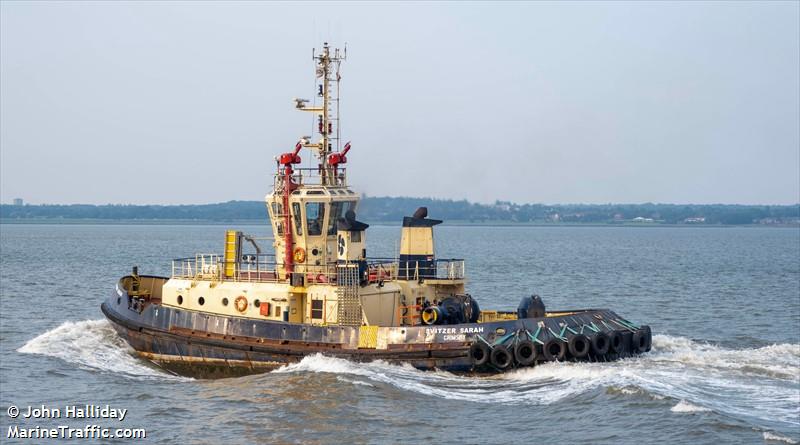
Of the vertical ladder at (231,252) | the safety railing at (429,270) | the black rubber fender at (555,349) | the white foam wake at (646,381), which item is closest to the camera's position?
the white foam wake at (646,381)

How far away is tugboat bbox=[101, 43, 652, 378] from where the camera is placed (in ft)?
78.3

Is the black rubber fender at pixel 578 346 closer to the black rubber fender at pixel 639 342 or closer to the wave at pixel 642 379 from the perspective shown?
the wave at pixel 642 379

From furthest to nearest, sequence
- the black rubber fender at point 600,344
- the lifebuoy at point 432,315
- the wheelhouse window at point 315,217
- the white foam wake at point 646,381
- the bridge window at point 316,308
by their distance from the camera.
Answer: the wheelhouse window at point 315,217 → the bridge window at point 316,308 → the lifebuoy at point 432,315 → the black rubber fender at point 600,344 → the white foam wake at point 646,381

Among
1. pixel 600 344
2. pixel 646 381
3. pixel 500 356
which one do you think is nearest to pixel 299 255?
pixel 500 356

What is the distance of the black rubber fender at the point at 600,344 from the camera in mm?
24047

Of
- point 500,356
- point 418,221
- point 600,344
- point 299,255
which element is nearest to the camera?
point 500,356

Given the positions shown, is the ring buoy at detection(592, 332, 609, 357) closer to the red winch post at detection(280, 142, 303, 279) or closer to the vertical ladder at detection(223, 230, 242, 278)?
the red winch post at detection(280, 142, 303, 279)

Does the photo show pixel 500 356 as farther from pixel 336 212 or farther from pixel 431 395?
pixel 336 212

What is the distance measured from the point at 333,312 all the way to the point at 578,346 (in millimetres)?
5945

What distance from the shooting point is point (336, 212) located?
2611 cm

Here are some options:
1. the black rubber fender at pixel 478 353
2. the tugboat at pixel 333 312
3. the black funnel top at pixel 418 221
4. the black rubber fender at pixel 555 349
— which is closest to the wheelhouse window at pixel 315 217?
the tugboat at pixel 333 312

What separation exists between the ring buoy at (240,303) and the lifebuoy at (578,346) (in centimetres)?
825

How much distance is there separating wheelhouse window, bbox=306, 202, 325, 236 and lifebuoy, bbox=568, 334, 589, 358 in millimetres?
6943

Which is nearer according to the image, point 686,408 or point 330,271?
point 686,408
